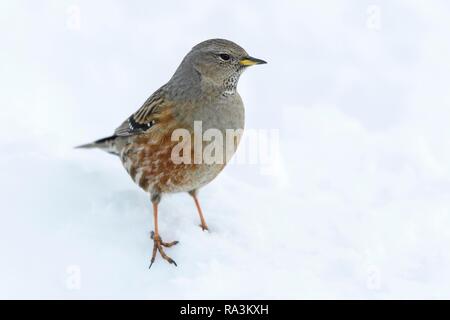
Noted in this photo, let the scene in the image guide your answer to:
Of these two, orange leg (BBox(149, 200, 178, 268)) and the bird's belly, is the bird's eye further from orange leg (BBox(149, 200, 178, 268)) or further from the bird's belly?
orange leg (BBox(149, 200, 178, 268))

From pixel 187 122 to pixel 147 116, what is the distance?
23.9 inches

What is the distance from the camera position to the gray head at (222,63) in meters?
6.80

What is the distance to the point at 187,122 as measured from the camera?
256 inches

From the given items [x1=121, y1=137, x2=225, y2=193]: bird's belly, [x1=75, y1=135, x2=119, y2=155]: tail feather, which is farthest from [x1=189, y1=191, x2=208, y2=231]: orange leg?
[x1=75, y1=135, x2=119, y2=155]: tail feather

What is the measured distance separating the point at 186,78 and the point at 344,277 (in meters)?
2.66

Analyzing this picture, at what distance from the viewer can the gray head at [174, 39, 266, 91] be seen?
6801 mm

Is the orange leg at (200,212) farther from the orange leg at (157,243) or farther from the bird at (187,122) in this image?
the orange leg at (157,243)

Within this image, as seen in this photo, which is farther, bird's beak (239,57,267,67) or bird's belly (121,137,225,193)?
bird's beak (239,57,267,67)

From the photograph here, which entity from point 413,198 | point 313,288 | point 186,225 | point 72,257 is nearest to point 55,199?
point 72,257

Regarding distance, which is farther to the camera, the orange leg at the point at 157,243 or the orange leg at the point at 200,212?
the orange leg at the point at 200,212

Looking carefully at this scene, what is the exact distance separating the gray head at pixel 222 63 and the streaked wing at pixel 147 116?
0.43 meters

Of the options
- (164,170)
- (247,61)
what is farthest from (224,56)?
(164,170)

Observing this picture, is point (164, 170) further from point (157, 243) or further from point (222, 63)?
point (222, 63)

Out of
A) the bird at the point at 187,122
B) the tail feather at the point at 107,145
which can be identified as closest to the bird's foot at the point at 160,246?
the bird at the point at 187,122
